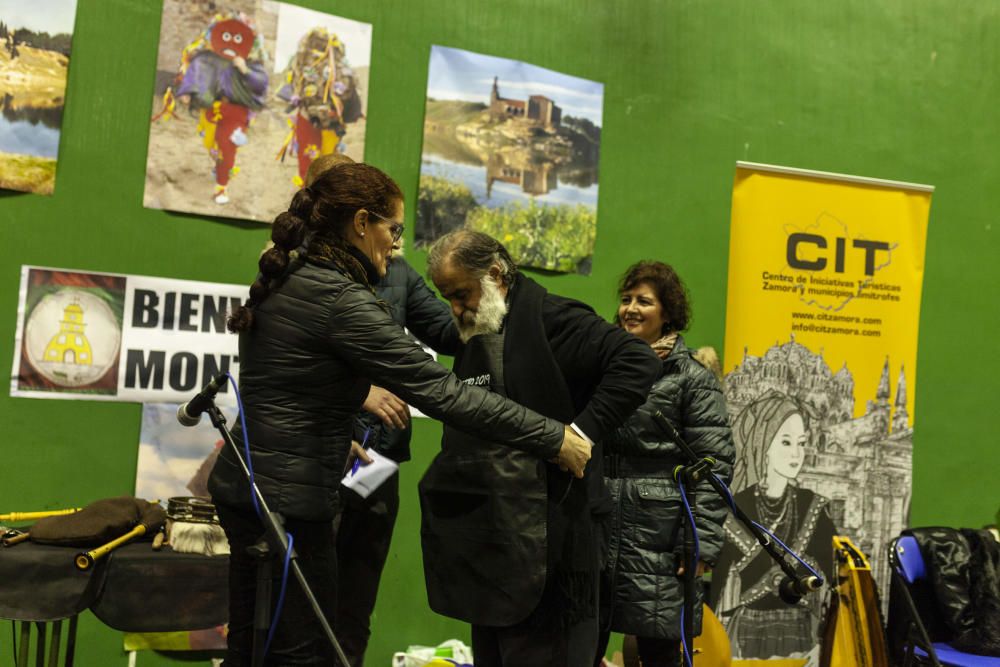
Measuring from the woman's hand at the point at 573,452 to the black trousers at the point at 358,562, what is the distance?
1079 mm

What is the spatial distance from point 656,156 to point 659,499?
2.14 m

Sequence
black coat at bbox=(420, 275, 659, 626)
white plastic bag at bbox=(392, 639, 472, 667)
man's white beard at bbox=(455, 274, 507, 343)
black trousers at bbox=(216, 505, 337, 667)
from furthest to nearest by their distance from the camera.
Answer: white plastic bag at bbox=(392, 639, 472, 667)
man's white beard at bbox=(455, 274, 507, 343)
black coat at bbox=(420, 275, 659, 626)
black trousers at bbox=(216, 505, 337, 667)

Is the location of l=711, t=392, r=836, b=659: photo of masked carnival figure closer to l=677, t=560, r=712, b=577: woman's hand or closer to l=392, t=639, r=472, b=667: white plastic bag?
l=392, t=639, r=472, b=667: white plastic bag

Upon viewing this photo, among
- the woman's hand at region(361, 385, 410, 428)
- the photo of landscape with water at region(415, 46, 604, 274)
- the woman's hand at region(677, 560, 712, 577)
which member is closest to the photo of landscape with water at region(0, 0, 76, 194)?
the photo of landscape with water at region(415, 46, 604, 274)

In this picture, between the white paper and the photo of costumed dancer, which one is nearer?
the white paper

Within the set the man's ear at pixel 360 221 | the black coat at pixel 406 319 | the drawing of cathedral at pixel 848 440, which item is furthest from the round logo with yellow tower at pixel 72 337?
the drawing of cathedral at pixel 848 440

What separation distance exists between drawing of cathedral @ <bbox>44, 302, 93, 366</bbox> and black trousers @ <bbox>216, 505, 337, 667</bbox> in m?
1.88

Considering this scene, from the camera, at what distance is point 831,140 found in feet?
16.5

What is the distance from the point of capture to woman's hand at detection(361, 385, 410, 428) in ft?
9.27

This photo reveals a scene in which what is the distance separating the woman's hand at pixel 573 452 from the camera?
216 cm

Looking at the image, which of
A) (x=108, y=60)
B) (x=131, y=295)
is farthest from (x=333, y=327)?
(x=108, y=60)

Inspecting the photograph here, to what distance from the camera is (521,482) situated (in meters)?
2.18

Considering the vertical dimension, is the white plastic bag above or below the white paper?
below

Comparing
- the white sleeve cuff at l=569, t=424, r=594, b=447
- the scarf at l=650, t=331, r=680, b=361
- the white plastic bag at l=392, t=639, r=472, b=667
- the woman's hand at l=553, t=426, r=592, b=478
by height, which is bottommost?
the white plastic bag at l=392, t=639, r=472, b=667
